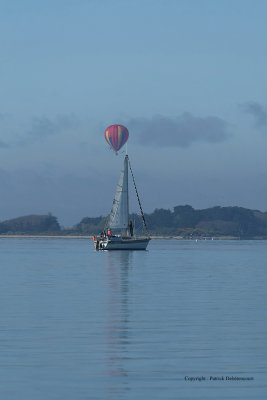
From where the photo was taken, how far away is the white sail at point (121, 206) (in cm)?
17375

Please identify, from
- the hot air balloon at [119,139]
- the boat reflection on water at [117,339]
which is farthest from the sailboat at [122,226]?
the boat reflection on water at [117,339]

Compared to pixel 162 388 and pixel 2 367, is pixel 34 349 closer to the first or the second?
pixel 2 367

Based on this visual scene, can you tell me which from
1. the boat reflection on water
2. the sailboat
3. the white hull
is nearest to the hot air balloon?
the sailboat

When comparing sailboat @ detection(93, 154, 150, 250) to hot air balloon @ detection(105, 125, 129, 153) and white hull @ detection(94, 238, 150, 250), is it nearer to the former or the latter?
white hull @ detection(94, 238, 150, 250)

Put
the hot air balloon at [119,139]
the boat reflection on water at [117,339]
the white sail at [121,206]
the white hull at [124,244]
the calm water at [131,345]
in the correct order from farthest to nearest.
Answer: the hot air balloon at [119,139]
the white sail at [121,206]
the white hull at [124,244]
the boat reflection on water at [117,339]
the calm water at [131,345]

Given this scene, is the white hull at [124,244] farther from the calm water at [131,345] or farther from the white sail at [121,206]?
the calm water at [131,345]

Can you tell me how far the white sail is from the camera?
17375 centimetres

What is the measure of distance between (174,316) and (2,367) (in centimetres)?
1704

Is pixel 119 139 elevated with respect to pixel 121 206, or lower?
elevated

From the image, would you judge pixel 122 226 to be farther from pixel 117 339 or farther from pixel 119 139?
pixel 117 339

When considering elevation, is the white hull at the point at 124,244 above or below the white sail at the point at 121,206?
below

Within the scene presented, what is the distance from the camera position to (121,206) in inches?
6855

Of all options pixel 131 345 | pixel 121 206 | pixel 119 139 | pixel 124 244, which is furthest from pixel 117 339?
pixel 119 139

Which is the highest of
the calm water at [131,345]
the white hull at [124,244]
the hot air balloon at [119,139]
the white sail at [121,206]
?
the hot air balloon at [119,139]
